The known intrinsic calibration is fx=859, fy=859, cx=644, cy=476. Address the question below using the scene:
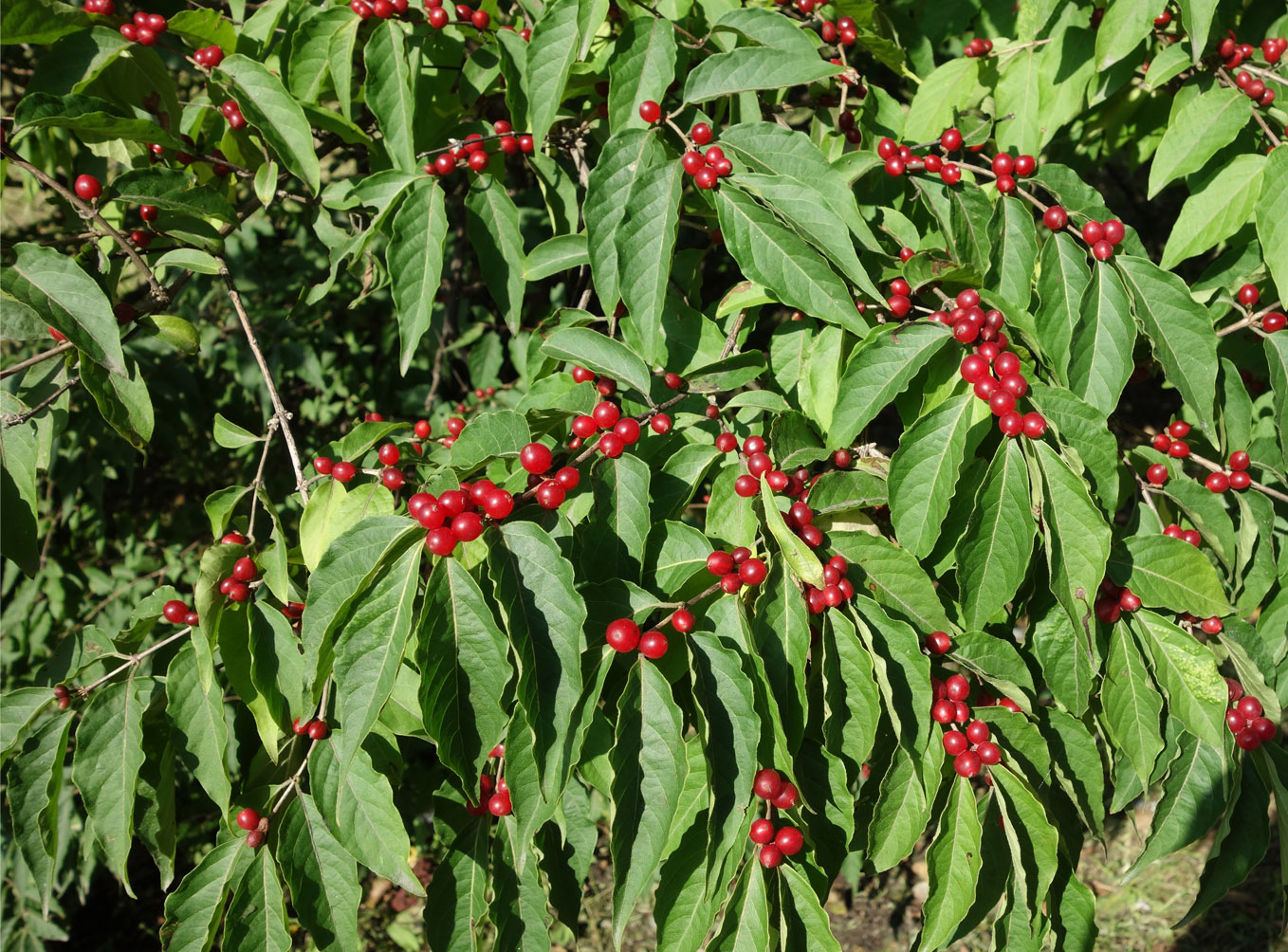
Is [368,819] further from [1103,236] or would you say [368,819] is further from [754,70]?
[1103,236]

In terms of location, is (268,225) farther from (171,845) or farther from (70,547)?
(171,845)

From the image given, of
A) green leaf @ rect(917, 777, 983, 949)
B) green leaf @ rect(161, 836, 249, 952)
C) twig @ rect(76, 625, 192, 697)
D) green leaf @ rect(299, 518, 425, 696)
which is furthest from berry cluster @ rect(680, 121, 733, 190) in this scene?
green leaf @ rect(161, 836, 249, 952)

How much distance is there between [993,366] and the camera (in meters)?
1.45

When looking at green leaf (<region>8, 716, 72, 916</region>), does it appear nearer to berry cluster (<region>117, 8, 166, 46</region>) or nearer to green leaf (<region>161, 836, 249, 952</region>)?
green leaf (<region>161, 836, 249, 952</region>)

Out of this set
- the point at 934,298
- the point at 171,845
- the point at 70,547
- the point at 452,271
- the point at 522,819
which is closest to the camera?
the point at 522,819

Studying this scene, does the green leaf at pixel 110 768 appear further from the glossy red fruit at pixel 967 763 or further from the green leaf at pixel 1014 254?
the green leaf at pixel 1014 254

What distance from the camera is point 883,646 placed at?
1.37 metres

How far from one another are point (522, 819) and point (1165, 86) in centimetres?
245

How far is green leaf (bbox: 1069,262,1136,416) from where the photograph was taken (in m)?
1.55

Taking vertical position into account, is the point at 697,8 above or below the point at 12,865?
above

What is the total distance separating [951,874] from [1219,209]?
4.84ft

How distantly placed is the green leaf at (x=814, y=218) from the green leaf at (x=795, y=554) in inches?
16.7

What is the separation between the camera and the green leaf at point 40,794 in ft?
5.11

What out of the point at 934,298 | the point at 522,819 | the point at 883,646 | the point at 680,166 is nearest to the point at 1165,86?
the point at 934,298
